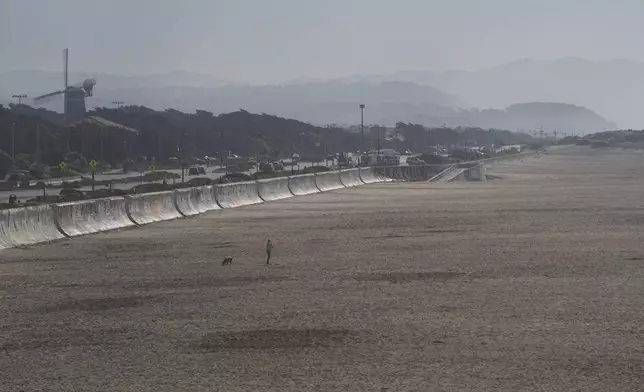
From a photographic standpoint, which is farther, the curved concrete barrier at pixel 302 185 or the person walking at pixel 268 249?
the curved concrete barrier at pixel 302 185

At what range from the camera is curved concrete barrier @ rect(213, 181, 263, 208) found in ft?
111

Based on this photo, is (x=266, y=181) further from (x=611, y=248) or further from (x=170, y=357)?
(x=170, y=357)

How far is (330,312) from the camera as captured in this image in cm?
1177

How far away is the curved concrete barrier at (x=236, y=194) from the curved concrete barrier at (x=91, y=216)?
817 centimetres

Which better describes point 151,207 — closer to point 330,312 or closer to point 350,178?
point 330,312

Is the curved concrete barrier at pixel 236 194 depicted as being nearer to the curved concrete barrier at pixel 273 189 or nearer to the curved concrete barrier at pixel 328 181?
the curved concrete barrier at pixel 273 189

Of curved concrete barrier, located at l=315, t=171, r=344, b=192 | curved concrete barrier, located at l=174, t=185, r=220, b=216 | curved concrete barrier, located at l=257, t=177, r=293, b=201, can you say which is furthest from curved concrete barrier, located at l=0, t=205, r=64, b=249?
curved concrete barrier, located at l=315, t=171, r=344, b=192

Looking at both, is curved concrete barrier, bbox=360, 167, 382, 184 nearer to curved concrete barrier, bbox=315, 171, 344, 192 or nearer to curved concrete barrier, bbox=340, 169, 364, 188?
curved concrete barrier, bbox=340, 169, 364, 188

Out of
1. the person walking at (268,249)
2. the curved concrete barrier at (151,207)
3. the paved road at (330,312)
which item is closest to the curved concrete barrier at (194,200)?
the curved concrete barrier at (151,207)

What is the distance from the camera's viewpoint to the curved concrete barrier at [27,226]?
19.5 metres

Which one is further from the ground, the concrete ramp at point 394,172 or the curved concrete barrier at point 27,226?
the curved concrete barrier at point 27,226

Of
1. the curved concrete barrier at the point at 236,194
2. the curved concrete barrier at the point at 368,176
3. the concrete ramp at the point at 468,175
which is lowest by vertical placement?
the concrete ramp at the point at 468,175

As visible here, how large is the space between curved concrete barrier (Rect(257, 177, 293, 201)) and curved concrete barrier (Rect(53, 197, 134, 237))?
13.4 meters

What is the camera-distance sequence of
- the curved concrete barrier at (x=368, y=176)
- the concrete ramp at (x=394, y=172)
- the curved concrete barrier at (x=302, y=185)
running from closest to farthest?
the curved concrete barrier at (x=302, y=185)
the curved concrete barrier at (x=368, y=176)
the concrete ramp at (x=394, y=172)
